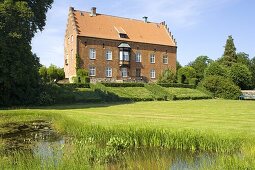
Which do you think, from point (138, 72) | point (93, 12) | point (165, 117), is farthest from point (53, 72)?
point (165, 117)

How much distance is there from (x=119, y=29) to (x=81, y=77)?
14.3 m

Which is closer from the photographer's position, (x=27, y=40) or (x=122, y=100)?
(x=27, y=40)

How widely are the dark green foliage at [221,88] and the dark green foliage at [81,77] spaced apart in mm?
18671

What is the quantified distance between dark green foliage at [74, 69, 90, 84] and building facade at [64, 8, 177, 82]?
10.8 ft

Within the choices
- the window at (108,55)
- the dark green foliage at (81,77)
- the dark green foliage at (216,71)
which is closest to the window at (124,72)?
the window at (108,55)

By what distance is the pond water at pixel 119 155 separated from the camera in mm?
9359

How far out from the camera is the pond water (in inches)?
368

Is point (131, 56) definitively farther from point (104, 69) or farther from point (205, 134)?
point (205, 134)

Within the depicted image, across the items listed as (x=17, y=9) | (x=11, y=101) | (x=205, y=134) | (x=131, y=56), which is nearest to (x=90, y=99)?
(x=11, y=101)

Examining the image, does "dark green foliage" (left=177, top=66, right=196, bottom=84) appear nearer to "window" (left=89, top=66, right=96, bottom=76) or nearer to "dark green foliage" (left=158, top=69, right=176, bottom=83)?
"dark green foliage" (left=158, top=69, right=176, bottom=83)

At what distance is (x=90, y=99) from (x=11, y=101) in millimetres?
9109

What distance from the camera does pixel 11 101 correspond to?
30094 mm

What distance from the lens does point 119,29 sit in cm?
5697

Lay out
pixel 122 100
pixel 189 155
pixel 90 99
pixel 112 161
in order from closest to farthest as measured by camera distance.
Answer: pixel 112 161
pixel 189 155
pixel 90 99
pixel 122 100
